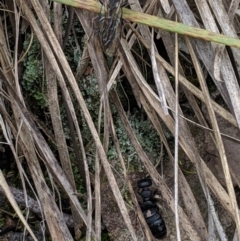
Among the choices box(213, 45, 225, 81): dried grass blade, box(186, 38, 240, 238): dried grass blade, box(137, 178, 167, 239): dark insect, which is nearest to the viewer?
box(186, 38, 240, 238): dried grass blade

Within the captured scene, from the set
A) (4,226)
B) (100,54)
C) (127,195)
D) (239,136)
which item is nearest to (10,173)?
→ (4,226)

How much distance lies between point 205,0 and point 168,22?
0.22 metres

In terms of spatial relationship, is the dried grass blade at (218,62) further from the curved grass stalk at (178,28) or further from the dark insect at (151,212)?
the dark insect at (151,212)

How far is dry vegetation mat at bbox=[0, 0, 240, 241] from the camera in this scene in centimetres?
189

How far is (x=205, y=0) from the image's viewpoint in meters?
1.93

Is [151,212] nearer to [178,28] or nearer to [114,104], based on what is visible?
[114,104]

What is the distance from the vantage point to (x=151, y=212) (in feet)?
6.89

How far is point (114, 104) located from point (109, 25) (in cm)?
32

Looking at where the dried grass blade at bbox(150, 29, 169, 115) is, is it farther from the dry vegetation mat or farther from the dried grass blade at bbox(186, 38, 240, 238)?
the dried grass blade at bbox(186, 38, 240, 238)

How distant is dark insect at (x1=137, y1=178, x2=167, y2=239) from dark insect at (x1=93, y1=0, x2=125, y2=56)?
0.56m

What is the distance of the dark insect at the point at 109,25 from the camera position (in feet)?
6.21

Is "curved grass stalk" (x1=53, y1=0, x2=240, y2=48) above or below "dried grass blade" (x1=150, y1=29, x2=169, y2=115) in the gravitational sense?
above

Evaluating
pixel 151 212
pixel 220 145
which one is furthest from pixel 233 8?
pixel 151 212

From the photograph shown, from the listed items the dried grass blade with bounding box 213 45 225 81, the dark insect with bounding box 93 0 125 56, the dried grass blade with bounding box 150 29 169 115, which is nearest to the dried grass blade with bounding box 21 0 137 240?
the dark insect with bounding box 93 0 125 56
